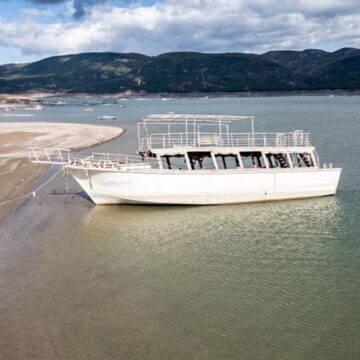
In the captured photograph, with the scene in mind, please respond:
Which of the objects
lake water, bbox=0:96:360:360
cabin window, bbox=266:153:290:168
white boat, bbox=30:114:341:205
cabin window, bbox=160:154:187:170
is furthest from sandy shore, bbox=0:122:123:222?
cabin window, bbox=266:153:290:168

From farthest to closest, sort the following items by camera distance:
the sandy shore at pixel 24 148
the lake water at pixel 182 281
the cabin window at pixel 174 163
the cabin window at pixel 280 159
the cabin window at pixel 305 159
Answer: the sandy shore at pixel 24 148 < the cabin window at pixel 305 159 < the cabin window at pixel 280 159 < the cabin window at pixel 174 163 < the lake water at pixel 182 281

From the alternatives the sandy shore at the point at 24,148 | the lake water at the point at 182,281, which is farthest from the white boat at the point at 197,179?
the sandy shore at the point at 24,148

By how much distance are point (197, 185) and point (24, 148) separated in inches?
1169

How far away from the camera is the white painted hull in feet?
87.5

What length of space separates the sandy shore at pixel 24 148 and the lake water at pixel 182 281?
5.12m

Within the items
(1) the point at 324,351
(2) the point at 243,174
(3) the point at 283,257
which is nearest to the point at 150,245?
(3) the point at 283,257

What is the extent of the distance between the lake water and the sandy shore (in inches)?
202

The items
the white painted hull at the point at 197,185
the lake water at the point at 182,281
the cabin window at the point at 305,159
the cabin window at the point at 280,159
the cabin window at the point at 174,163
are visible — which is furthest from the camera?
the cabin window at the point at 305,159

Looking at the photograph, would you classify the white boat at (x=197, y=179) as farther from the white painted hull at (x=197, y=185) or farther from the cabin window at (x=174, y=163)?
the cabin window at (x=174, y=163)

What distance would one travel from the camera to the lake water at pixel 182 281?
13320 mm

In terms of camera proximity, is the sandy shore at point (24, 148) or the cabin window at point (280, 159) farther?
the sandy shore at point (24, 148)

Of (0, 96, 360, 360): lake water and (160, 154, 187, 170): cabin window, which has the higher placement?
(160, 154, 187, 170): cabin window

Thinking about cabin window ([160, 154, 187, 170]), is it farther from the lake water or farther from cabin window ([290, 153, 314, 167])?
cabin window ([290, 153, 314, 167])

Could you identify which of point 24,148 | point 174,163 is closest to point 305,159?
point 174,163
